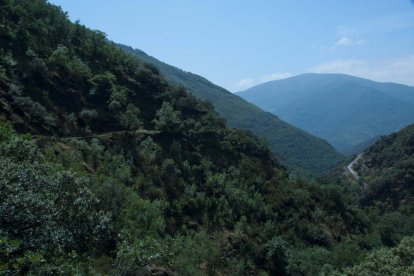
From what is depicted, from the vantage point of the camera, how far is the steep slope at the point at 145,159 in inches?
1133

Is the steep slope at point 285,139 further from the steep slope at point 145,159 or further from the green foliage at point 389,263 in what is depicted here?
the green foliage at point 389,263

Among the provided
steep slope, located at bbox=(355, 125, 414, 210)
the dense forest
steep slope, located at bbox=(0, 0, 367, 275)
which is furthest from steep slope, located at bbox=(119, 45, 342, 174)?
steep slope, located at bbox=(0, 0, 367, 275)

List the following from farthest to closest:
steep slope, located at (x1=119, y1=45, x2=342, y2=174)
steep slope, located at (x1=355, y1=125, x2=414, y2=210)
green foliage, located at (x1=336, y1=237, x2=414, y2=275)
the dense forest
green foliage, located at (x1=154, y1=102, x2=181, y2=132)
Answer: steep slope, located at (x1=119, y1=45, x2=342, y2=174)
steep slope, located at (x1=355, y1=125, x2=414, y2=210)
green foliage, located at (x1=154, y1=102, x2=181, y2=132)
green foliage, located at (x1=336, y1=237, x2=414, y2=275)
the dense forest

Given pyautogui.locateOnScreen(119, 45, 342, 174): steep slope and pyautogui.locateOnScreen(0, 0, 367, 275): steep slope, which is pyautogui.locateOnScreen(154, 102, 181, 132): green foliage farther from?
pyautogui.locateOnScreen(119, 45, 342, 174): steep slope

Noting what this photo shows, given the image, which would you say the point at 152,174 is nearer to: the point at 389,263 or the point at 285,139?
the point at 389,263

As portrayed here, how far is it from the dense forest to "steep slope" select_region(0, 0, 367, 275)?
14 centimetres

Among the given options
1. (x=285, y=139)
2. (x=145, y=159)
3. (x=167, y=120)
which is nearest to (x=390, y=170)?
(x=167, y=120)

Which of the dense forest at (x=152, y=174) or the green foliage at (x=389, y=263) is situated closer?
the dense forest at (x=152, y=174)

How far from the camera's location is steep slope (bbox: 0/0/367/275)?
28.8 meters

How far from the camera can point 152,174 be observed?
138ft

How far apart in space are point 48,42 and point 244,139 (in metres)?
28.0

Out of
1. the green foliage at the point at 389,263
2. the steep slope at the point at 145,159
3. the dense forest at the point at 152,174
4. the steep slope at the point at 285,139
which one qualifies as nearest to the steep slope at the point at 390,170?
the dense forest at the point at 152,174

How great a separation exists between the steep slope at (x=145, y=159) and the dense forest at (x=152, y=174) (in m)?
0.14

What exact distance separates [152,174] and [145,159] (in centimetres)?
194
